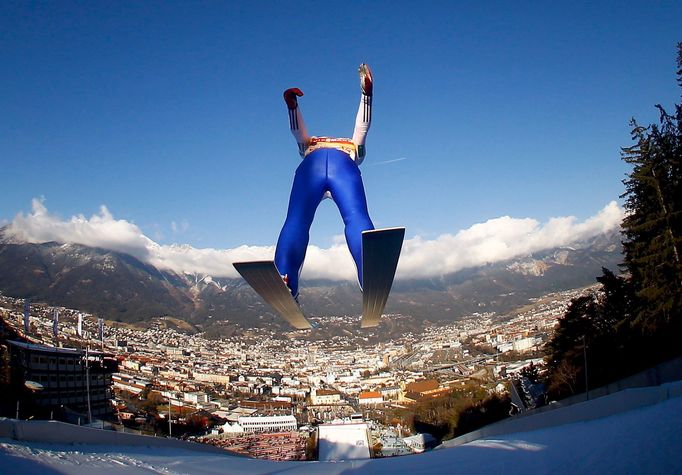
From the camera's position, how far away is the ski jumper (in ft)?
23.9

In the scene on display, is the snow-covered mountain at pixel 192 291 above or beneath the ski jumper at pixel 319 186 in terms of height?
above

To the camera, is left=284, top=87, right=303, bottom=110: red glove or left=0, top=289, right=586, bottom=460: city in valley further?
left=0, top=289, right=586, bottom=460: city in valley

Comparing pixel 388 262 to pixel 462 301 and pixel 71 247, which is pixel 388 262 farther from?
pixel 71 247

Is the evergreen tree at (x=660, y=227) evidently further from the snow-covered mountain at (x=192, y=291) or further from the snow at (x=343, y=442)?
the snow-covered mountain at (x=192, y=291)

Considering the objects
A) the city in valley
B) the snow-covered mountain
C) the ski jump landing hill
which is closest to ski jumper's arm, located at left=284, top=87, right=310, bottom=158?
the ski jump landing hill

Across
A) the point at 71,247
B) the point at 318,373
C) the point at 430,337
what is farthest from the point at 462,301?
the point at 71,247

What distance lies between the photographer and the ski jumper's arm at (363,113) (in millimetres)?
6852

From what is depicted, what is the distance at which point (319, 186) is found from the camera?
7.52 m

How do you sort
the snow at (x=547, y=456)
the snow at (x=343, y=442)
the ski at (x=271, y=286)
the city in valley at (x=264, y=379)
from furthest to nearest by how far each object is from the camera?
the city in valley at (x=264, y=379) → the snow at (x=343, y=442) → the ski at (x=271, y=286) → the snow at (x=547, y=456)

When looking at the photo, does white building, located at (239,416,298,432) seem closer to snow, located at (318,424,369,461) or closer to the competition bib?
snow, located at (318,424,369,461)

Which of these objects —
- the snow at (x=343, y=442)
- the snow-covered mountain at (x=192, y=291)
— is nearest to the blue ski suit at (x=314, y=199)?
the snow at (x=343, y=442)

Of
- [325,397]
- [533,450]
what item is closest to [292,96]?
[533,450]

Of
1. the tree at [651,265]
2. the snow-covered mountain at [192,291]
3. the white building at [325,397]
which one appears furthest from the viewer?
the snow-covered mountain at [192,291]

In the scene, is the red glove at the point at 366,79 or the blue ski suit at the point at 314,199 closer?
the red glove at the point at 366,79
